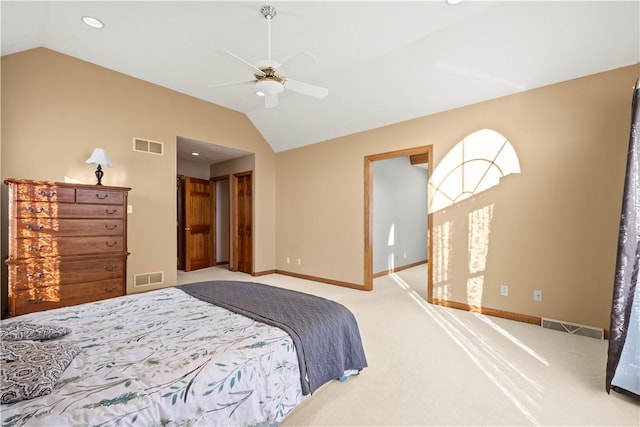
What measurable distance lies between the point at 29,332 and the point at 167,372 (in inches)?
32.6

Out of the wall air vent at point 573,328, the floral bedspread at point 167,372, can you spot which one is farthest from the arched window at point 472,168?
the floral bedspread at point 167,372

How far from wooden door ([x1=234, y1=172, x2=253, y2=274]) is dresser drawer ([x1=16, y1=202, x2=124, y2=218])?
9.13ft

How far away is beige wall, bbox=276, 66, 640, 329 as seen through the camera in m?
2.87

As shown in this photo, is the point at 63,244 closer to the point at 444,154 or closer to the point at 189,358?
the point at 189,358

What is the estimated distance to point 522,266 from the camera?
3.34 metres

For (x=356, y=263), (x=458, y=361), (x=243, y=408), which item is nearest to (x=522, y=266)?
(x=458, y=361)

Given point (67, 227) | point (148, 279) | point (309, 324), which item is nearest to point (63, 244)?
point (67, 227)

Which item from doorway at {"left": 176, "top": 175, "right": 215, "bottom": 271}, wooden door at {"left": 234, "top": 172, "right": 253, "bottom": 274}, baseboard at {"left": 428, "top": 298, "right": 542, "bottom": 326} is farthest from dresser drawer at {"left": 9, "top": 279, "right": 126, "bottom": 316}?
baseboard at {"left": 428, "top": 298, "right": 542, "bottom": 326}

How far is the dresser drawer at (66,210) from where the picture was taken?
2869 mm

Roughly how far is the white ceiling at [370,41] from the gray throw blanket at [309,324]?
2083 mm

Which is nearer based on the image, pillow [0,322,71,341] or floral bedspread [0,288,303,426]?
floral bedspread [0,288,303,426]

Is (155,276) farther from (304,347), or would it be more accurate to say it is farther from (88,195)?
(304,347)

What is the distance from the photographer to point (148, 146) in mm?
4277

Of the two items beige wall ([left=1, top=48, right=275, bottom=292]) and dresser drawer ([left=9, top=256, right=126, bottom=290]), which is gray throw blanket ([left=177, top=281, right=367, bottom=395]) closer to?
dresser drawer ([left=9, top=256, right=126, bottom=290])
